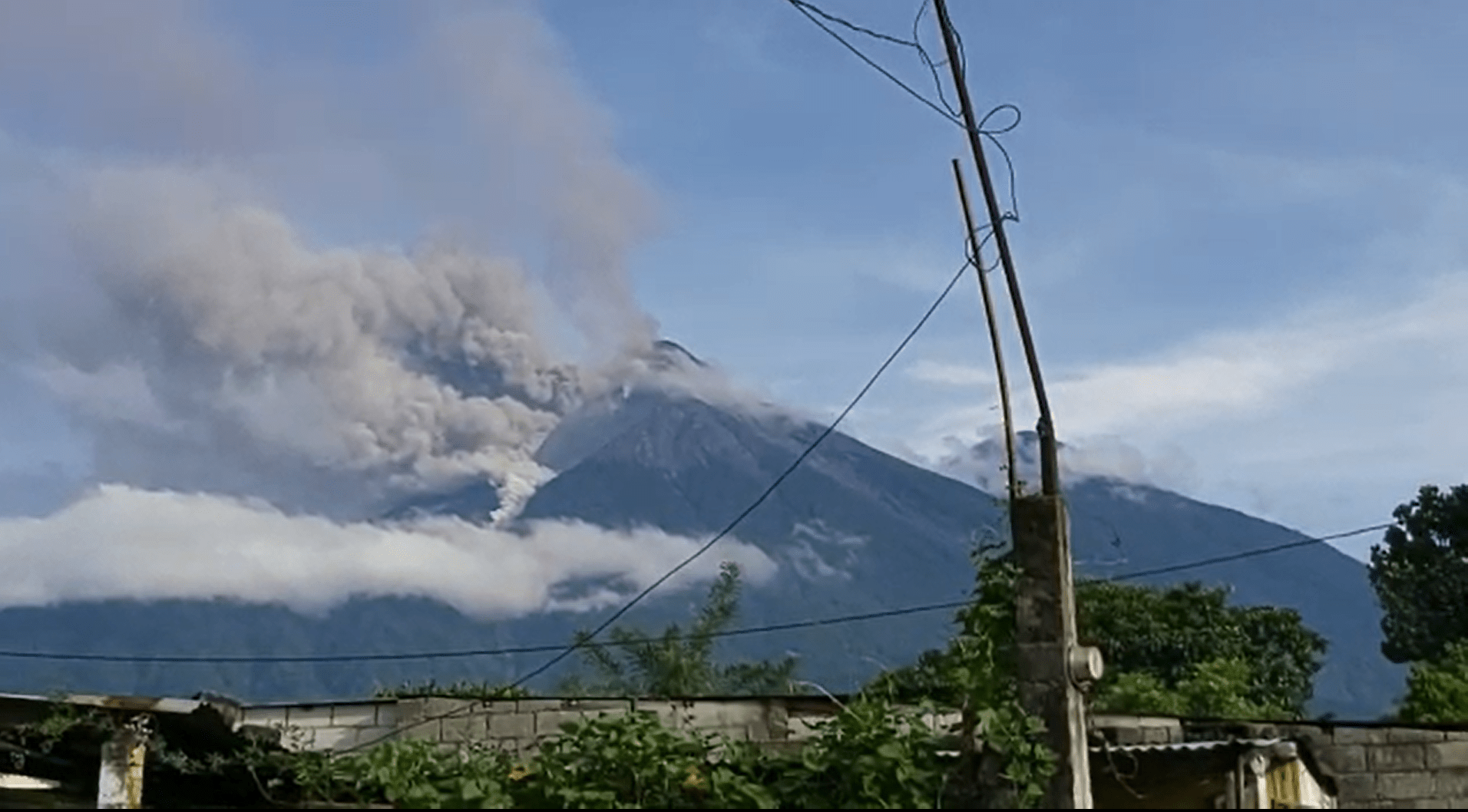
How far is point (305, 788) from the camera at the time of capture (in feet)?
29.1

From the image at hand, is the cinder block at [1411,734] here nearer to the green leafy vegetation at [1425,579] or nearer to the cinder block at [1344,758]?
the cinder block at [1344,758]

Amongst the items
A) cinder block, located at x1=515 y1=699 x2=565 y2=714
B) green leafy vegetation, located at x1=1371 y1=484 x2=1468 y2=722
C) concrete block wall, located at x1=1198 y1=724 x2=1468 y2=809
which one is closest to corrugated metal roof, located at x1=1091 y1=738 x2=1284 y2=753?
concrete block wall, located at x1=1198 y1=724 x2=1468 y2=809

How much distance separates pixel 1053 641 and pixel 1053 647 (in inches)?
1.1

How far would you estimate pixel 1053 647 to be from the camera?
306 inches

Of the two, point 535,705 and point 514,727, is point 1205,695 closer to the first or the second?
point 535,705

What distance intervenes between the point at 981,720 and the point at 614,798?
72.5 inches

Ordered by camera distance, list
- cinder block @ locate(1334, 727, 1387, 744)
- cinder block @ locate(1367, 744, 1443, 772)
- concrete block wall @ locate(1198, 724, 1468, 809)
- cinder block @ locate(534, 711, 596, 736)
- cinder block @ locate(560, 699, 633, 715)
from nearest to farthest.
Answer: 1. concrete block wall @ locate(1198, 724, 1468, 809)
2. cinder block @ locate(1367, 744, 1443, 772)
3. cinder block @ locate(1334, 727, 1387, 744)
4. cinder block @ locate(560, 699, 633, 715)
5. cinder block @ locate(534, 711, 596, 736)

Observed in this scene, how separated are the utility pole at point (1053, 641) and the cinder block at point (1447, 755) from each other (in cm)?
416

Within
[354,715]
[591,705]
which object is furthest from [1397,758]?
[354,715]

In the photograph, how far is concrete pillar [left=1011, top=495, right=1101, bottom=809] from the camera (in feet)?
24.8

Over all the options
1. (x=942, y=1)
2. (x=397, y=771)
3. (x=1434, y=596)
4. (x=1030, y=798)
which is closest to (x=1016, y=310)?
(x=942, y=1)

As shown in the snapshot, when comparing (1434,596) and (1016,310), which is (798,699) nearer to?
(1016,310)

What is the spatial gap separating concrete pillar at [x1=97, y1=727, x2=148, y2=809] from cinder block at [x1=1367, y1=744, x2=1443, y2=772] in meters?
7.68

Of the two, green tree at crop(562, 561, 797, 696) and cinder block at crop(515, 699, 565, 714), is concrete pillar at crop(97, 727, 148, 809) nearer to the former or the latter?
cinder block at crop(515, 699, 565, 714)
